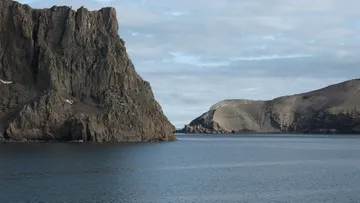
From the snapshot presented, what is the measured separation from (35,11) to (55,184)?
352 ft

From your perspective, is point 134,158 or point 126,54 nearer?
point 134,158

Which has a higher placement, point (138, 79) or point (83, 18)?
point (83, 18)

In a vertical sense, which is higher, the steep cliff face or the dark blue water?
the steep cliff face

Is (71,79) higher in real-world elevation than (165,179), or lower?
higher

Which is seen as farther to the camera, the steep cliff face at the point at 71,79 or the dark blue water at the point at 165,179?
the steep cliff face at the point at 71,79

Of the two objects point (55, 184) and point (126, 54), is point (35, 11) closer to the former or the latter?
point (126, 54)

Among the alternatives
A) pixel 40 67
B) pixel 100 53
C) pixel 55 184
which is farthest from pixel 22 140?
pixel 55 184

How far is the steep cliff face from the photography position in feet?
449

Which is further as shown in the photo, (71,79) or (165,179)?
(71,79)

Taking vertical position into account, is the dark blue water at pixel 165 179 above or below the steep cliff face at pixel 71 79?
below

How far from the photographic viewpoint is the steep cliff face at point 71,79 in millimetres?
137000

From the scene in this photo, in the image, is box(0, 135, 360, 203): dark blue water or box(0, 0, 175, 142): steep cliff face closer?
box(0, 135, 360, 203): dark blue water

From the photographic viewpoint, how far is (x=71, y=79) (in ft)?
495

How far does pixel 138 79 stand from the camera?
160 metres
